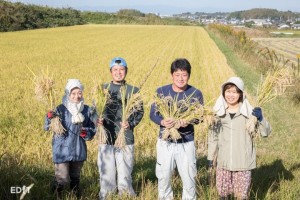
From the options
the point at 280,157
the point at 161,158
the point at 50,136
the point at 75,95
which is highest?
the point at 75,95

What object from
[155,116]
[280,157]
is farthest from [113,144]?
[280,157]

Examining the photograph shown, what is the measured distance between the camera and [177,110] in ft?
11.1

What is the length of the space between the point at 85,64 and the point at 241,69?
7031 mm

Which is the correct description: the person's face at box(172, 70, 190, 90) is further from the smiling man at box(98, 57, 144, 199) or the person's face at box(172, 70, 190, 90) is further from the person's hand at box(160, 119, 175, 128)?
the smiling man at box(98, 57, 144, 199)

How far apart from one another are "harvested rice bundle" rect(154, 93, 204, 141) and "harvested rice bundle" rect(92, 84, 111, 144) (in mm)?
499

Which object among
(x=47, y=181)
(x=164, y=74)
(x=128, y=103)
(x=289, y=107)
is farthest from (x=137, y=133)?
(x=164, y=74)

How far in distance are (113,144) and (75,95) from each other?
67 centimetres

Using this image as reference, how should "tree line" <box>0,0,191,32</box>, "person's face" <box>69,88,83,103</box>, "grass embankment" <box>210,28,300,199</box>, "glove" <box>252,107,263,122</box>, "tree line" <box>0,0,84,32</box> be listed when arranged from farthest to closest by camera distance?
"tree line" <box>0,0,191,32</box> < "tree line" <box>0,0,84,32</box> < "grass embankment" <box>210,28,300,199</box> < "person's face" <box>69,88,83,103</box> < "glove" <box>252,107,263,122</box>

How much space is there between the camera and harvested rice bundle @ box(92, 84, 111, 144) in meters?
3.52

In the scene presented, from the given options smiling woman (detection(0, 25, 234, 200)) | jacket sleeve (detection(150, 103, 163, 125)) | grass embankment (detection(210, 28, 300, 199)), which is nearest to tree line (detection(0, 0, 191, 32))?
smiling woman (detection(0, 25, 234, 200))

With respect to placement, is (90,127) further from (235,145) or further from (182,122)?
(235,145)

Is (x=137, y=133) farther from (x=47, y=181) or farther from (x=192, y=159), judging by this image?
(x=192, y=159)

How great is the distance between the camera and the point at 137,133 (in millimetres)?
6668

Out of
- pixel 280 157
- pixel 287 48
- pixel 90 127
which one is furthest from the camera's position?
pixel 287 48
